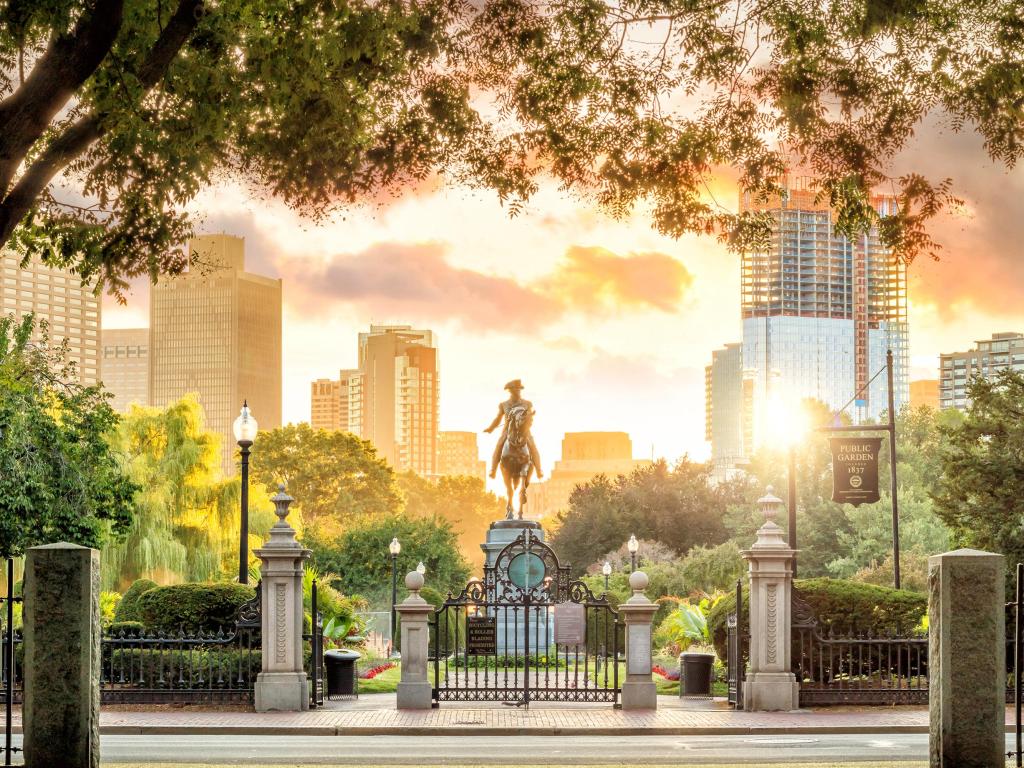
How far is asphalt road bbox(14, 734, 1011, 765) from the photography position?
575 inches

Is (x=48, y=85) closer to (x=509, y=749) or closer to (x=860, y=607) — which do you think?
(x=509, y=749)

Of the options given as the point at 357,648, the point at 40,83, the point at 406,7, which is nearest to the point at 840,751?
the point at 406,7

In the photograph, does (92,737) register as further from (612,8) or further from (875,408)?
(875,408)

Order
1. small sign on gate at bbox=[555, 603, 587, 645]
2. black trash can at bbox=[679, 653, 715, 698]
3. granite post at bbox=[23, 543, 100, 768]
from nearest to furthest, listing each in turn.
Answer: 1. granite post at bbox=[23, 543, 100, 768]
2. small sign on gate at bbox=[555, 603, 587, 645]
3. black trash can at bbox=[679, 653, 715, 698]

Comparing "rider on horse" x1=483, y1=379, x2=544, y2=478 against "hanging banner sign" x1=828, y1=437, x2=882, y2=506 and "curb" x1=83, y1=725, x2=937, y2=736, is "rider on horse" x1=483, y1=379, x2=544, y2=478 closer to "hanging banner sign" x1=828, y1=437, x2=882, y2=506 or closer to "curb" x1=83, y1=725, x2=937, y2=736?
"hanging banner sign" x1=828, y1=437, x2=882, y2=506

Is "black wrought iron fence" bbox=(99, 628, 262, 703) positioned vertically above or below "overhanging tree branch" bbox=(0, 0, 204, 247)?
below

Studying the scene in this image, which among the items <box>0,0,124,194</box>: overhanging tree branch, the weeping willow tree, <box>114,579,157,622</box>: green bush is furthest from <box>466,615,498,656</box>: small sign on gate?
the weeping willow tree

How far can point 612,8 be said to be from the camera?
13.4 m

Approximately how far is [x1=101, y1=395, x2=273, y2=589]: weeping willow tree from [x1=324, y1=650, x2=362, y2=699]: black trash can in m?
23.7

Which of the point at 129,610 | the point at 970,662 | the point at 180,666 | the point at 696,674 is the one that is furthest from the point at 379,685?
the point at 970,662

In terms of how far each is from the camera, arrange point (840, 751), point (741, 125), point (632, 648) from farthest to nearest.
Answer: point (632, 648), point (840, 751), point (741, 125)


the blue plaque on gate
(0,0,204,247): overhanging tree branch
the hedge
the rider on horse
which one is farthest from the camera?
the rider on horse

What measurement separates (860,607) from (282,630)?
8.82m

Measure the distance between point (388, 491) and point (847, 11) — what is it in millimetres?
86735
